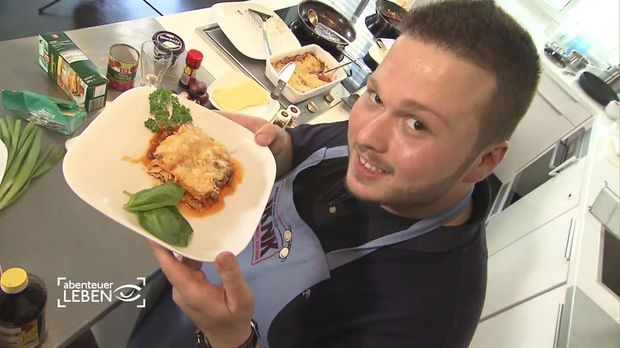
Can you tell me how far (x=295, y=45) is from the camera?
210 cm

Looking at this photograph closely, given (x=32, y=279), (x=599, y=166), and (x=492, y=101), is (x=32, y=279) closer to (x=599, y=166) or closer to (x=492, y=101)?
(x=492, y=101)

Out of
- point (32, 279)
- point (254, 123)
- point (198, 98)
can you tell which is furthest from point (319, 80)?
point (32, 279)

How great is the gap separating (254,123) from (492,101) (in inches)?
24.8

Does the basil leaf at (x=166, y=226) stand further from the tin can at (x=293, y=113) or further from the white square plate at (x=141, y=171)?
the tin can at (x=293, y=113)

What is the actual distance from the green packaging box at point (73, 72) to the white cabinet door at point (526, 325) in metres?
1.92

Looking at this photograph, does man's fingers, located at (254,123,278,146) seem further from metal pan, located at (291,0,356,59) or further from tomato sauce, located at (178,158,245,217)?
metal pan, located at (291,0,356,59)

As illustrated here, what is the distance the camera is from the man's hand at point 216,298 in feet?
2.90

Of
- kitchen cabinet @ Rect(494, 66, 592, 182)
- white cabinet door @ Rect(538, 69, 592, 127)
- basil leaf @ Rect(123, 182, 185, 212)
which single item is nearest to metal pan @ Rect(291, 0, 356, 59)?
basil leaf @ Rect(123, 182, 185, 212)

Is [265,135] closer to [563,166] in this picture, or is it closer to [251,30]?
[251,30]

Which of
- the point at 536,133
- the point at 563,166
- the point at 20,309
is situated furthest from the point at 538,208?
the point at 20,309

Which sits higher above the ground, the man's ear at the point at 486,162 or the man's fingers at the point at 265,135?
the man's ear at the point at 486,162

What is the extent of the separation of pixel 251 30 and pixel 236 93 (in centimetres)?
45

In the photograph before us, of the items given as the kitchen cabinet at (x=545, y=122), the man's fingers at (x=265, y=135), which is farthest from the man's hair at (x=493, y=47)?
the kitchen cabinet at (x=545, y=122)

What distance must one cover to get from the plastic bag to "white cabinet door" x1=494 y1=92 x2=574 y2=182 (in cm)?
281
